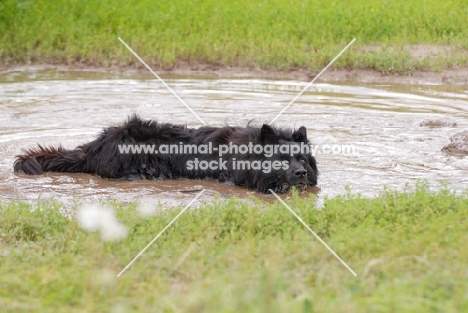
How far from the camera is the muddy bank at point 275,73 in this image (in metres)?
Answer: 16.0

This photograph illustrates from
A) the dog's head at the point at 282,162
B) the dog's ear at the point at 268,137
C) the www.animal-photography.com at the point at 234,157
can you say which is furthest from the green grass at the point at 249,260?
the dog's ear at the point at 268,137

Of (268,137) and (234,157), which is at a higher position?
(268,137)

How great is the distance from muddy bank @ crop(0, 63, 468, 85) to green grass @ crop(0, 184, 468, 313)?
341 inches

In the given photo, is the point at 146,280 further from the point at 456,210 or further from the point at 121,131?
the point at 121,131

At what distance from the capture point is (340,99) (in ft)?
46.7

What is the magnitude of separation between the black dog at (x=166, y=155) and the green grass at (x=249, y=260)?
1.99 m

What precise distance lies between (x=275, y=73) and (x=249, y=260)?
11.6 m

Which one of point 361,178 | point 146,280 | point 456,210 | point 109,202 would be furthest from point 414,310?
point 361,178

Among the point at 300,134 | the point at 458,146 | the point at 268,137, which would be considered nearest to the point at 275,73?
the point at 458,146

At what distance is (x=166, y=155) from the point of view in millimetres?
10047

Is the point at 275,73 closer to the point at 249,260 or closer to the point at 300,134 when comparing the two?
the point at 300,134

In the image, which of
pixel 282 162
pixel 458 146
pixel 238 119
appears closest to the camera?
pixel 282 162

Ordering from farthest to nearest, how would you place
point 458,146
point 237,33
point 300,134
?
point 237,33, point 458,146, point 300,134

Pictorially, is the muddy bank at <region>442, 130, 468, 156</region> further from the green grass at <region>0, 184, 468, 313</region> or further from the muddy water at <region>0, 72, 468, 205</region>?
the green grass at <region>0, 184, 468, 313</region>
